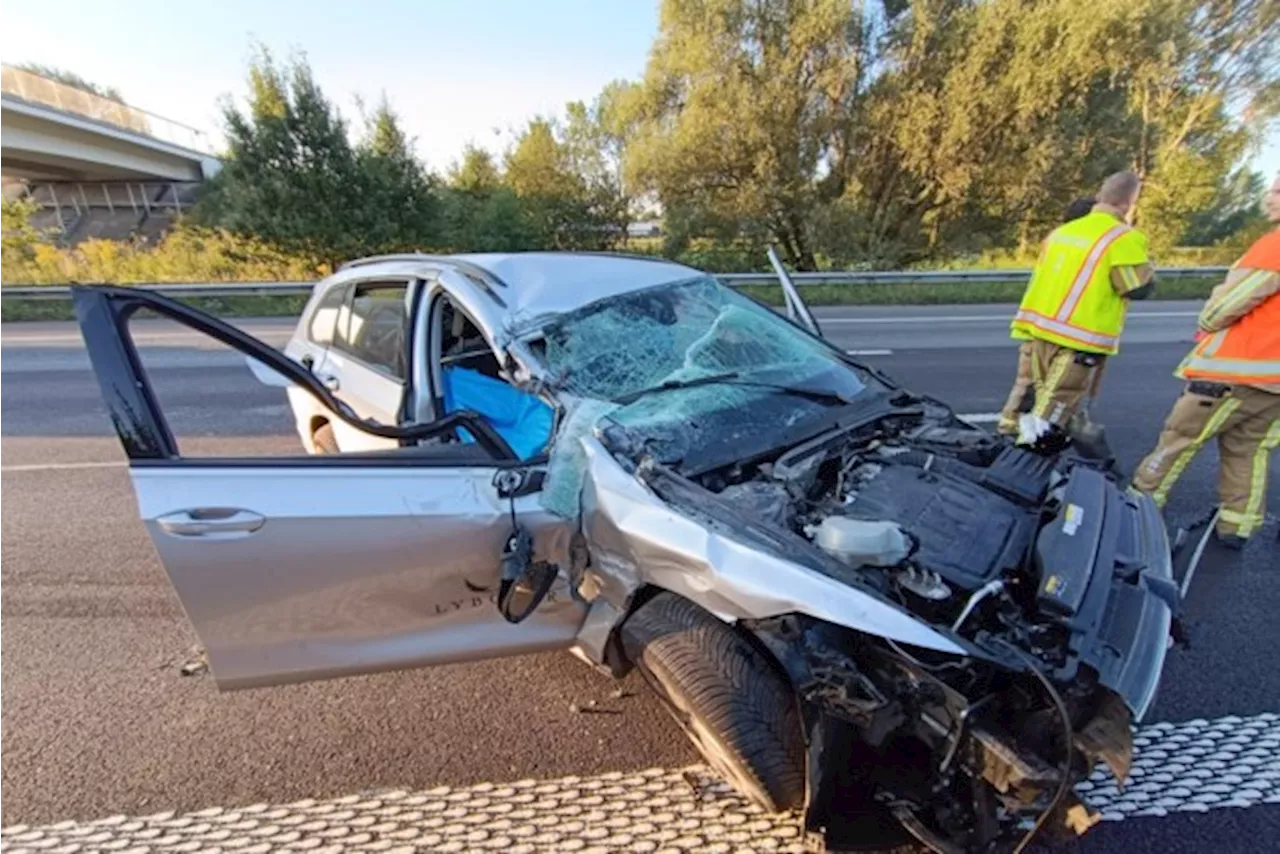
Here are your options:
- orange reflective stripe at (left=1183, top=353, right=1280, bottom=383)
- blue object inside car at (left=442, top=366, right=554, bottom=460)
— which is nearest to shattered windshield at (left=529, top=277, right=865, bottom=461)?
blue object inside car at (left=442, top=366, right=554, bottom=460)

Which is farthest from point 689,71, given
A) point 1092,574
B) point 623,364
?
point 1092,574

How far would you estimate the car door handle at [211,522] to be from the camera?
179cm

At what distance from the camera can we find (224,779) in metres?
2.02

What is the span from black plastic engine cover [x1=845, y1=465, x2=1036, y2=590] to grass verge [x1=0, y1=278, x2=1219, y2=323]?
10.6 m

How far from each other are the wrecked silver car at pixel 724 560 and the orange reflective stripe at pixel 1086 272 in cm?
168

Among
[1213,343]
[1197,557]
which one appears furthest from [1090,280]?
[1197,557]

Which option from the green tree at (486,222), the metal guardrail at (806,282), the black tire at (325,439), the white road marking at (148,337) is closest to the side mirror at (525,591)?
the black tire at (325,439)

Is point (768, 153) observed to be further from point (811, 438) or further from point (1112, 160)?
point (811, 438)

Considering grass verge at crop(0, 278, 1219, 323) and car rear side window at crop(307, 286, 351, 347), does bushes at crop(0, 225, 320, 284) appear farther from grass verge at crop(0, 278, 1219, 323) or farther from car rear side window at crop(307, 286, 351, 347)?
car rear side window at crop(307, 286, 351, 347)

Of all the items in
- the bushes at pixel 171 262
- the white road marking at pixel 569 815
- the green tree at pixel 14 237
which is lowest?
the white road marking at pixel 569 815

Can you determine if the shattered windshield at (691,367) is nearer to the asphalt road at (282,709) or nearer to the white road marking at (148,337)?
the asphalt road at (282,709)

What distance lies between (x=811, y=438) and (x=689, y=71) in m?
15.2

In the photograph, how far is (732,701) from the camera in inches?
64.8

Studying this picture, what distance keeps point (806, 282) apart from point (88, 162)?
26.4m
